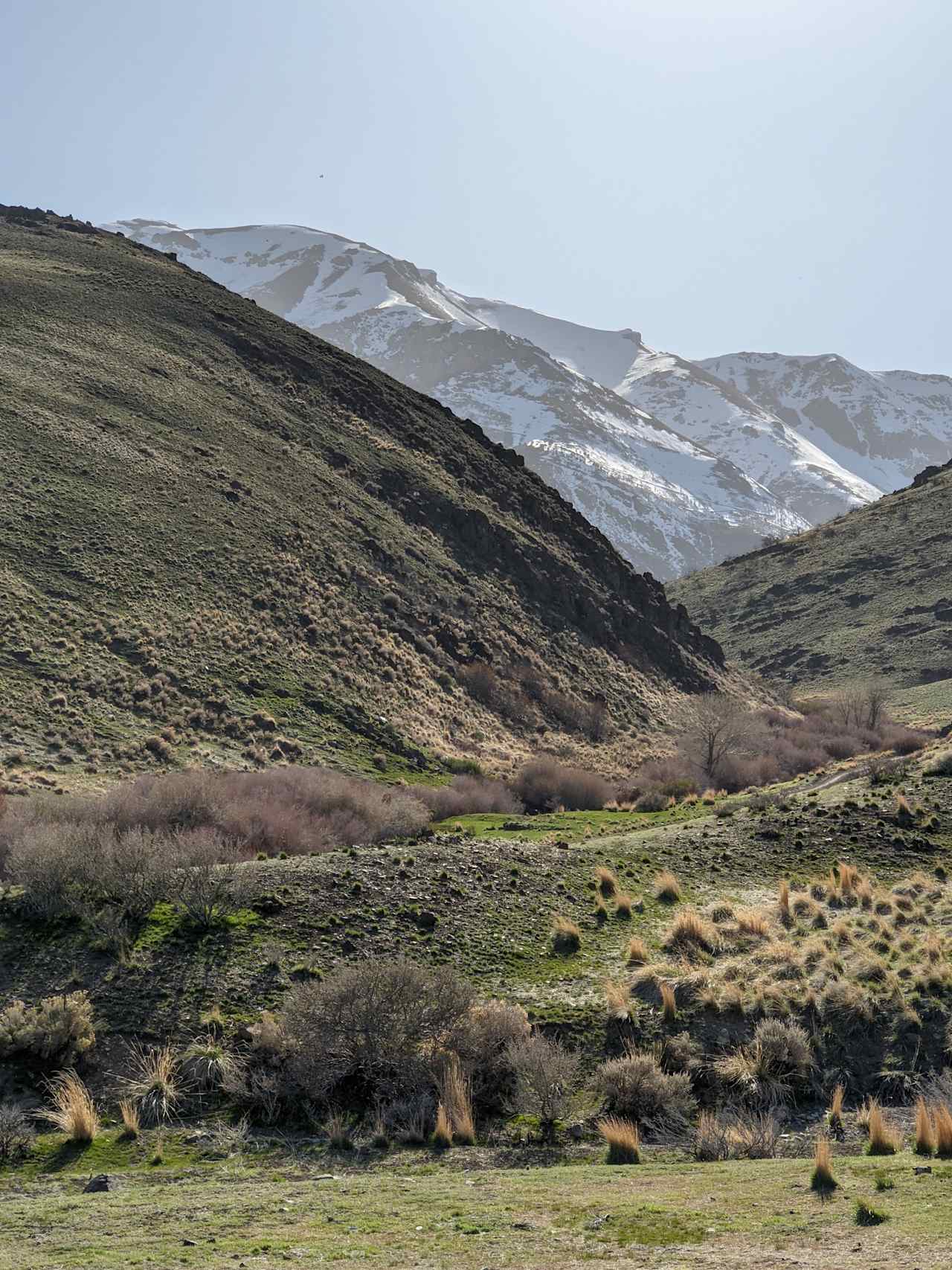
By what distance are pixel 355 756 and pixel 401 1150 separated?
3026 cm

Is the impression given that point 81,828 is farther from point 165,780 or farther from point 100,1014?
point 165,780

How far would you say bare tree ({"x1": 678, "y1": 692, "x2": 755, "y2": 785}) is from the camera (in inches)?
1957

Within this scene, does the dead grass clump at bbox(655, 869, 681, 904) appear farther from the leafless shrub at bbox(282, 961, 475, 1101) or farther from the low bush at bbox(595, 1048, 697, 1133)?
the leafless shrub at bbox(282, 961, 475, 1101)

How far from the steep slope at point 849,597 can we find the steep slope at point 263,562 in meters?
16.4

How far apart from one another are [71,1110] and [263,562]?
135 ft

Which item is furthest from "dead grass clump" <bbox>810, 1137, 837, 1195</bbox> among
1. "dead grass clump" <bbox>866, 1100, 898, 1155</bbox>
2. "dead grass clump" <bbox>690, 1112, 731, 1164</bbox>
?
"dead grass clump" <bbox>690, 1112, 731, 1164</bbox>

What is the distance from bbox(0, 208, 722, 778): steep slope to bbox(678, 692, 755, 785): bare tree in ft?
8.55

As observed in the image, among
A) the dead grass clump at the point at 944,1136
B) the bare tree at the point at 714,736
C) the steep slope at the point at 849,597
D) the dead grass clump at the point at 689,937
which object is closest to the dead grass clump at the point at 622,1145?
A: the dead grass clump at the point at 944,1136

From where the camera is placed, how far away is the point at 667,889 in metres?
23.6

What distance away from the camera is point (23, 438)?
51000mm

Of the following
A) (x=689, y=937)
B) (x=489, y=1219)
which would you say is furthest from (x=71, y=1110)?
(x=689, y=937)

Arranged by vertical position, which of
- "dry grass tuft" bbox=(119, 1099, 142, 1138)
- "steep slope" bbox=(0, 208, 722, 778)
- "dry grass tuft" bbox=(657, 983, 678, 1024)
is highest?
"steep slope" bbox=(0, 208, 722, 778)

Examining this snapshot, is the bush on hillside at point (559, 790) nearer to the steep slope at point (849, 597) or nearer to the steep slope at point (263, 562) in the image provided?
the steep slope at point (263, 562)

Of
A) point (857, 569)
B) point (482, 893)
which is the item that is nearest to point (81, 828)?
point (482, 893)
